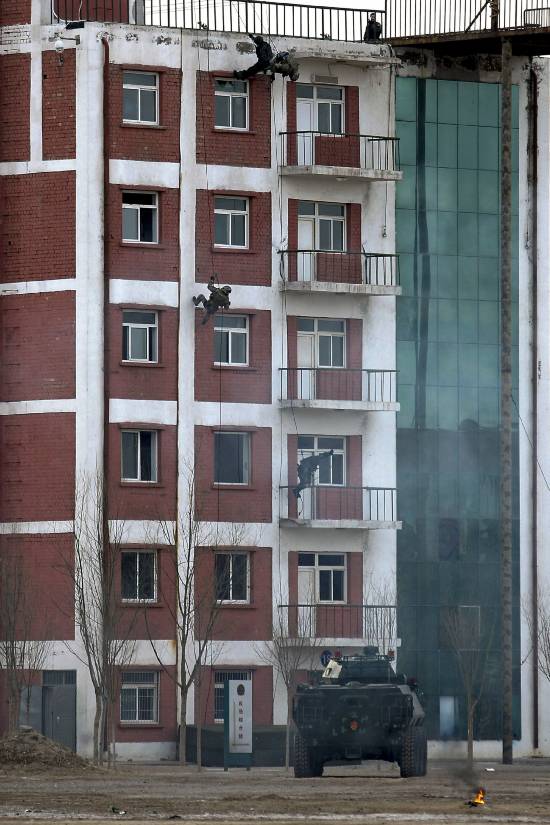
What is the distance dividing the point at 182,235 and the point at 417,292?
7674 mm

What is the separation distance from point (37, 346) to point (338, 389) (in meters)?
9.22

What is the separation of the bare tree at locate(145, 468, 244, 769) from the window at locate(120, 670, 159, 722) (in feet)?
2.33

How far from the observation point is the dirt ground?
33531 mm

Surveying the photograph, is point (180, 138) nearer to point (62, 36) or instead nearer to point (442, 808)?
point (62, 36)

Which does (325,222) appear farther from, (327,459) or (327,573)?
(327,573)

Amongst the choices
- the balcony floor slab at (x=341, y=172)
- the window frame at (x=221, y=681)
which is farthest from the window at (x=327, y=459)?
the balcony floor slab at (x=341, y=172)

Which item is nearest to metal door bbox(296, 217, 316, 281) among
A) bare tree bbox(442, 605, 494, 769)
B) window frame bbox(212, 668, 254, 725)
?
bare tree bbox(442, 605, 494, 769)

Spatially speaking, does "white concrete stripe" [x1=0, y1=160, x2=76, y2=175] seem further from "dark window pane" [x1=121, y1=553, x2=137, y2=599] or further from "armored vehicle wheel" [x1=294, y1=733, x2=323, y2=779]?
"armored vehicle wheel" [x1=294, y1=733, x2=323, y2=779]

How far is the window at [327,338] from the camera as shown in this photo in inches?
2549

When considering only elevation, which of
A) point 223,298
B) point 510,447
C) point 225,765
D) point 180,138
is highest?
point 180,138

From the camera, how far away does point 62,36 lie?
207ft

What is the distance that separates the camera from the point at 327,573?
64125mm

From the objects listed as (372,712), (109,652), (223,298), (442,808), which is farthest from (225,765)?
(442,808)

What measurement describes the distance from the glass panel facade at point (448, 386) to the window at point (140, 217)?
775 cm
